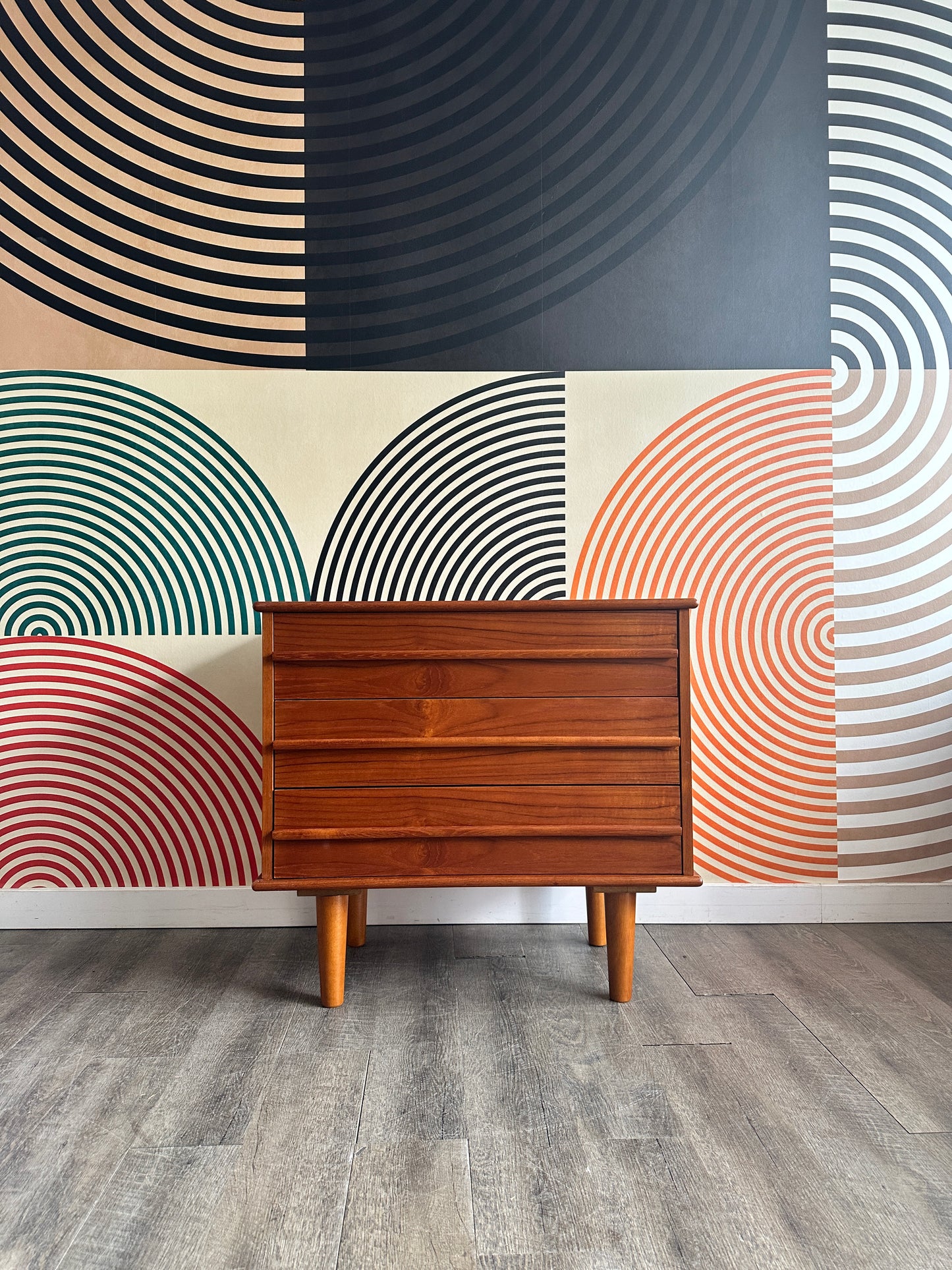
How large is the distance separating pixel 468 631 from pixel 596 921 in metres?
0.78

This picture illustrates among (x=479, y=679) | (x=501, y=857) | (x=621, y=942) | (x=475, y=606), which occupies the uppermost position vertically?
(x=475, y=606)

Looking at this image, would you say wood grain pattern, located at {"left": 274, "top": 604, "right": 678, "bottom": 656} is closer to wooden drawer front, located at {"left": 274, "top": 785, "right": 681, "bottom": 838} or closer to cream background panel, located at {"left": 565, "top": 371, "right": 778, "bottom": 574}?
wooden drawer front, located at {"left": 274, "top": 785, "right": 681, "bottom": 838}

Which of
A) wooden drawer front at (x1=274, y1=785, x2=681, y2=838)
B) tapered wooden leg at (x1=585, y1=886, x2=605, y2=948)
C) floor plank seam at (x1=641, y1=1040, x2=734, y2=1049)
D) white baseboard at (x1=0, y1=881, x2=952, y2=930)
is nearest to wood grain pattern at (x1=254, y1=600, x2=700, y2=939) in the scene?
wooden drawer front at (x1=274, y1=785, x2=681, y2=838)

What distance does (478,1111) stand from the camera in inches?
48.9

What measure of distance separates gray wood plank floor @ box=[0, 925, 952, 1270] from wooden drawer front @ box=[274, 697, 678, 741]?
0.50 m

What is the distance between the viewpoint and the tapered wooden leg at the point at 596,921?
1.94m

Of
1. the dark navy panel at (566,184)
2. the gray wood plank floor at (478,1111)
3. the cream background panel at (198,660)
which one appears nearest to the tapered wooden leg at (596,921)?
the gray wood plank floor at (478,1111)

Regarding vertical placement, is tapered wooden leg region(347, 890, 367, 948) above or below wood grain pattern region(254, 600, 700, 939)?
below

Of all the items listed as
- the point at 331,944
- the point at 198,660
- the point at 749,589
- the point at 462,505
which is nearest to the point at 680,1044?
the point at 331,944

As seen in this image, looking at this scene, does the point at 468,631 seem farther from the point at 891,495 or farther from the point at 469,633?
the point at 891,495

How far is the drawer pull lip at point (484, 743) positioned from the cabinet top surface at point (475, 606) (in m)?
0.23

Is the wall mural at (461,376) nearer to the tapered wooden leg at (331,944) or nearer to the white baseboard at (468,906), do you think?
the white baseboard at (468,906)

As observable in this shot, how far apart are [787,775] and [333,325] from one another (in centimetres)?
156

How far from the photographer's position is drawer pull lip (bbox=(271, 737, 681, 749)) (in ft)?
5.15
